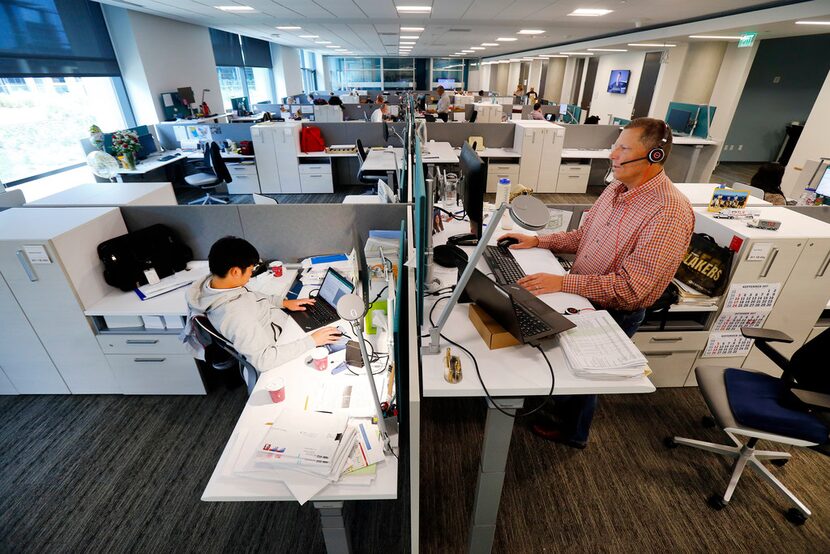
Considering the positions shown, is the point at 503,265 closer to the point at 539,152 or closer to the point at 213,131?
the point at 539,152

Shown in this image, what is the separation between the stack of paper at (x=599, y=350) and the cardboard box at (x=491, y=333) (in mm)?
183

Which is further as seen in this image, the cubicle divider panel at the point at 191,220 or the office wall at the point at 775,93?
the office wall at the point at 775,93

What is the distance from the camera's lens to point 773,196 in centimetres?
278

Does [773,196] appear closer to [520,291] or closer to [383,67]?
[520,291]

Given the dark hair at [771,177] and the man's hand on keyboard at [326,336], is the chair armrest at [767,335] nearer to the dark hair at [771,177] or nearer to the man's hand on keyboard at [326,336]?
the man's hand on keyboard at [326,336]

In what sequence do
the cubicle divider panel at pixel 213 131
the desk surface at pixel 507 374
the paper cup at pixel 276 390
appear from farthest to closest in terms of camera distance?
the cubicle divider panel at pixel 213 131, the paper cup at pixel 276 390, the desk surface at pixel 507 374

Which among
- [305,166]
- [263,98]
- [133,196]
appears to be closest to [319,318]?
[133,196]

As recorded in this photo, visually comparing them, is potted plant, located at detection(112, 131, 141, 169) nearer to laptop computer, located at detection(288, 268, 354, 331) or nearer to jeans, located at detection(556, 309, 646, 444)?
laptop computer, located at detection(288, 268, 354, 331)

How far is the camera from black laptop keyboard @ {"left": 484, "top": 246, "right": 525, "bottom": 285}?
1678 mm

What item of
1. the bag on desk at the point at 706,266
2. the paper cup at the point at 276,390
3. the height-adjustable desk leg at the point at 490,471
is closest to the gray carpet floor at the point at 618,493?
the height-adjustable desk leg at the point at 490,471

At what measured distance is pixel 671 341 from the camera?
2.10 meters

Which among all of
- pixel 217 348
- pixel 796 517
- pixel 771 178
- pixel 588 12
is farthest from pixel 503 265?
pixel 588 12

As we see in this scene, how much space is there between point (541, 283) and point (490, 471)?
74cm

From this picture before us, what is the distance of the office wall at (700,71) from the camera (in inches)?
275
